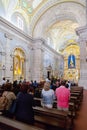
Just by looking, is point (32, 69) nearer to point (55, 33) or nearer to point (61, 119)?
point (55, 33)

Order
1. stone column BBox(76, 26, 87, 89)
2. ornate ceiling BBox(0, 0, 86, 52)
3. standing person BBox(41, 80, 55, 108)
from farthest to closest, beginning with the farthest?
ornate ceiling BBox(0, 0, 86, 52) < stone column BBox(76, 26, 87, 89) < standing person BBox(41, 80, 55, 108)

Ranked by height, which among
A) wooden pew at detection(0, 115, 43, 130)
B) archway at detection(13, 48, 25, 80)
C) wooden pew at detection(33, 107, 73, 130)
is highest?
archway at detection(13, 48, 25, 80)

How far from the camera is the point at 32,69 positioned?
68.0 feet

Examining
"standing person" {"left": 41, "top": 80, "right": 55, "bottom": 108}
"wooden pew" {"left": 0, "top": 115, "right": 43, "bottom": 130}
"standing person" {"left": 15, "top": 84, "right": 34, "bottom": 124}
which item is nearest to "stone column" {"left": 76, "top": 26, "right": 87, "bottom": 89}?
"standing person" {"left": 41, "top": 80, "right": 55, "bottom": 108}

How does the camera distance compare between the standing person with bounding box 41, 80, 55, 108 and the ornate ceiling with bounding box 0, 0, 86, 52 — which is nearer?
the standing person with bounding box 41, 80, 55, 108

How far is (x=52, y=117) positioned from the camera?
12.2ft

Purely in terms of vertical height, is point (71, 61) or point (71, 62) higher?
point (71, 61)

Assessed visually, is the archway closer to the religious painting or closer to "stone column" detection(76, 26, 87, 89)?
"stone column" detection(76, 26, 87, 89)

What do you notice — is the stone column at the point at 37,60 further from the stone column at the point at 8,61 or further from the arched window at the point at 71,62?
the arched window at the point at 71,62

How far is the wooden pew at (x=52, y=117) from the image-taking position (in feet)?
11.5

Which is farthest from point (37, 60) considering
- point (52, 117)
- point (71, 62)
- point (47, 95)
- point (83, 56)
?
point (52, 117)

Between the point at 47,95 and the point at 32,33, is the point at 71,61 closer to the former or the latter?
the point at 32,33

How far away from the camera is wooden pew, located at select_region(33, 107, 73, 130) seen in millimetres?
3506

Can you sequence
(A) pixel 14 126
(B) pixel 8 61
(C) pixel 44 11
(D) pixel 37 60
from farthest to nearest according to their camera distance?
(D) pixel 37 60 → (C) pixel 44 11 → (B) pixel 8 61 → (A) pixel 14 126
